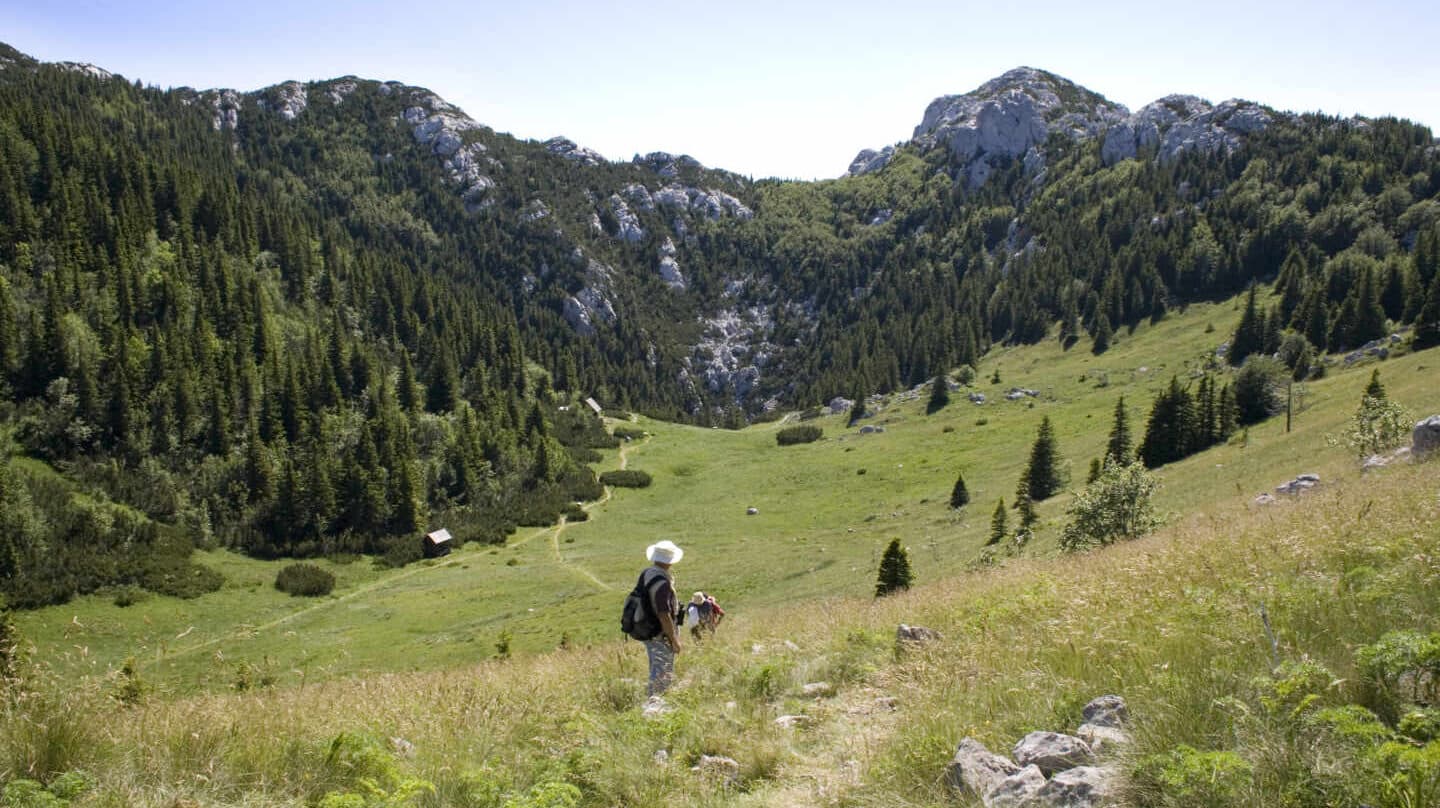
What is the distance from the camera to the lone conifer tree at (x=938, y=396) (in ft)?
444

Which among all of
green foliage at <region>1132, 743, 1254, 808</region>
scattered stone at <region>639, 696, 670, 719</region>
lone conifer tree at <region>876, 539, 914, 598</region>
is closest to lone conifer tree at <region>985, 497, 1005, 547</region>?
lone conifer tree at <region>876, 539, 914, 598</region>

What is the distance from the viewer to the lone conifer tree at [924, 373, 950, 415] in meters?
135

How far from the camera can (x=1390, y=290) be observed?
333ft

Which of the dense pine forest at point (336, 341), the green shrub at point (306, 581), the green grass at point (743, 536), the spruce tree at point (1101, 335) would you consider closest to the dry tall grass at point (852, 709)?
the green grass at point (743, 536)

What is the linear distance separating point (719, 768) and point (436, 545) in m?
91.2

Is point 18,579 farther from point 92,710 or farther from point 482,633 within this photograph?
point 92,710

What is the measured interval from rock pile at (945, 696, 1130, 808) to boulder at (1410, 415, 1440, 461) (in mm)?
27573

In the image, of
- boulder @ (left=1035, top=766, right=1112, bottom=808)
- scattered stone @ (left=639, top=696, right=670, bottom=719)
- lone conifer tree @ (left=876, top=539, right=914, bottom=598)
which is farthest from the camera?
lone conifer tree @ (left=876, top=539, right=914, bottom=598)

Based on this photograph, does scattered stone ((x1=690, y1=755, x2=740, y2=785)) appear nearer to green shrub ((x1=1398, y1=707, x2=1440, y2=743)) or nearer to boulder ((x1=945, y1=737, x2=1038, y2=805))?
boulder ((x1=945, y1=737, x2=1038, y2=805))

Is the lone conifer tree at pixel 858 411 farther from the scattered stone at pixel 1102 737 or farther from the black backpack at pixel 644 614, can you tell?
the scattered stone at pixel 1102 737

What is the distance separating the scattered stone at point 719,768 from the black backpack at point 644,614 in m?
3.41

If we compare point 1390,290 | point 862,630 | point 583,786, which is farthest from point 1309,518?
point 1390,290

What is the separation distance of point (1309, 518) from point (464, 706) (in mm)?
12915

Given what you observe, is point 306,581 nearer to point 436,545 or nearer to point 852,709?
point 436,545
